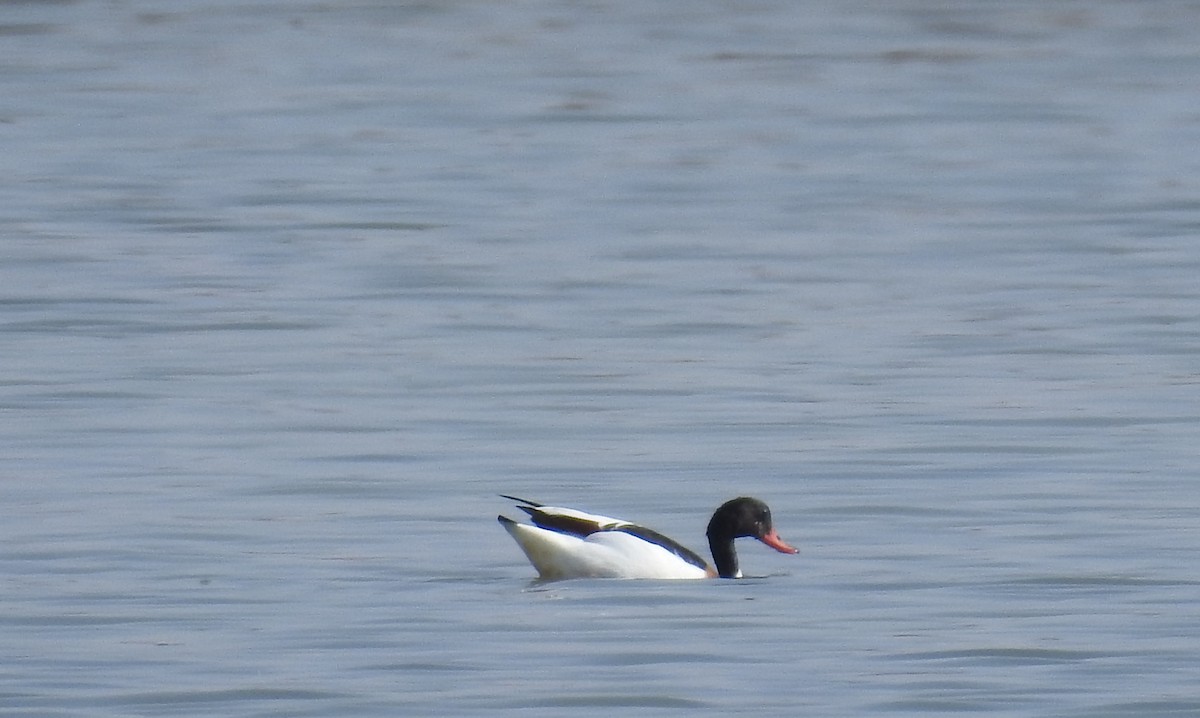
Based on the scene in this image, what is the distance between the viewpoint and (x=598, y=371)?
52.9 ft

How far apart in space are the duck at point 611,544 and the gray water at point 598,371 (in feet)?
0.39

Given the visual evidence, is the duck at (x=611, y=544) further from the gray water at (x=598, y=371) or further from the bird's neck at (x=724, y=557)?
the gray water at (x=598, y=371)

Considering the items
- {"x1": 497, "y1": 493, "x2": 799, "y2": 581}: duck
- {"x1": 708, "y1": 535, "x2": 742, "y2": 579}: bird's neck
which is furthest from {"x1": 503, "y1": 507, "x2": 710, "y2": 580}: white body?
{"x1": 708, "y1": 535, "x2": 742, "y2": 579}: bird's neck

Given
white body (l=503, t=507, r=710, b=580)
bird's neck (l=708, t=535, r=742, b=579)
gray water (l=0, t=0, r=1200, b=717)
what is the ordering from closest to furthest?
gray water (l=0, t=0, r=1200, b=717)
white body (l=503, t=507, r=710, b=580)
bird's neck (l=708, t=535, r=742, b=579)

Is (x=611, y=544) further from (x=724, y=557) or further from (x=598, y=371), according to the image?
(x=598, y=371)

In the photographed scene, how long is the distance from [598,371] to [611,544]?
168 inches

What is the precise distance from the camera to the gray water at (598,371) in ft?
32.5

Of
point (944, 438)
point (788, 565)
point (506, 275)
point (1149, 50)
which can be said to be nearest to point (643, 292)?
point (506, 275)

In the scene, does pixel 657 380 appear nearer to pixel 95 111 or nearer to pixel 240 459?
pixel 240 459

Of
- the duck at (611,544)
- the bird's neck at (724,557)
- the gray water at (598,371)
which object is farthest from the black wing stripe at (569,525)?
the bird's neck at (724,557)

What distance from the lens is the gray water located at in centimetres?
991

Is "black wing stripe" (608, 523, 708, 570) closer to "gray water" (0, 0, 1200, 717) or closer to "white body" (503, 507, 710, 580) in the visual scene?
"white body" (503, 507, 710, 580)

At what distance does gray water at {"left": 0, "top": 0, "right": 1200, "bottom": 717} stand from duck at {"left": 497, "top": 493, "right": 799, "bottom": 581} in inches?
4.6

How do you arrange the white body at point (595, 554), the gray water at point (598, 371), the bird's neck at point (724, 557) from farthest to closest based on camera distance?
the bird's neck at point (724, 557) → the white body at point (595, 554) → the gray water at point (598, 371)
